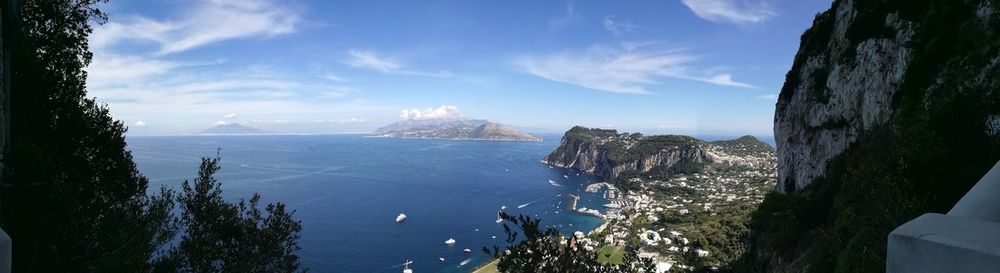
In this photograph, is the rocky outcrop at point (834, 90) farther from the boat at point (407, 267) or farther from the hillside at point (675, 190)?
the boat at point (407, 267)

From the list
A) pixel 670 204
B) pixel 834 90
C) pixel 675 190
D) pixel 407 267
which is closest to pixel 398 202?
pixel 407 267

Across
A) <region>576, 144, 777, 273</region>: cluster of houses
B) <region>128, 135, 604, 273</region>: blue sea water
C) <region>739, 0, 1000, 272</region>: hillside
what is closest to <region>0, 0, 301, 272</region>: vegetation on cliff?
<region>739, 0, 1000, 272</region>: hillside

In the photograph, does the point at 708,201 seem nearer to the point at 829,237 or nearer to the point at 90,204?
the point at 829,237

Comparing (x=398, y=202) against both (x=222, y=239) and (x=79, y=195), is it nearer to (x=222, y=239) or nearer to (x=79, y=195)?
(x=222, y=239)

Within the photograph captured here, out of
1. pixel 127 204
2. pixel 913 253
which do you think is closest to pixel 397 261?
pixel 127 204

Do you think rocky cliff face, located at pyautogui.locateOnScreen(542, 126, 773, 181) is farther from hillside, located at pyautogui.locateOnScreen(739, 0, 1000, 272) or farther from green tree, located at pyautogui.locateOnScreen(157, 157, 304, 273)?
green tree, located at pyautogui.locateOnScreen(157, 157, 304, 273)

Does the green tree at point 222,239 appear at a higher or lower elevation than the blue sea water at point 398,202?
higher

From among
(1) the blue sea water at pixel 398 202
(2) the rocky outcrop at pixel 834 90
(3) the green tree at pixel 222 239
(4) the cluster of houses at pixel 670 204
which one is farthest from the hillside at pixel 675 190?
(3) the green tree at pixel 222 239
